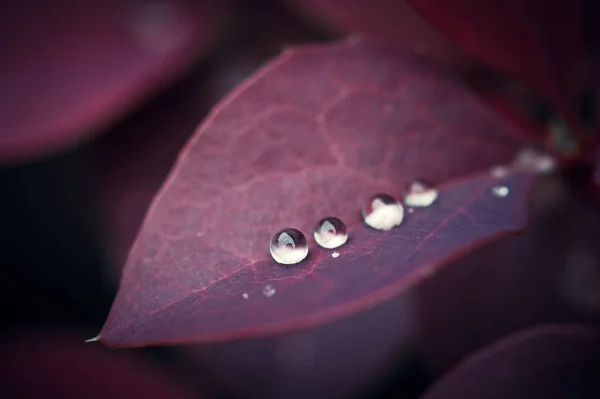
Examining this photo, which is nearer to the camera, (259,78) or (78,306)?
(259,78)

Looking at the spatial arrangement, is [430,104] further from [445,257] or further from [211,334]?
[211,334]

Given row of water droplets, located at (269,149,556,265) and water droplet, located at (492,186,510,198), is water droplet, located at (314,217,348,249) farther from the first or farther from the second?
water droplet, located at (492,186,510,198)

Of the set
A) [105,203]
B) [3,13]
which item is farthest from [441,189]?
[3,13]

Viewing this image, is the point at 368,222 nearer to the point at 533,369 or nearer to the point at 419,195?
the point at 419,195

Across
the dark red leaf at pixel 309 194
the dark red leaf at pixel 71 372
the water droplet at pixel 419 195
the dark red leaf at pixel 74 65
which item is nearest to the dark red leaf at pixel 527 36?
the dark red leaf at pixel 309 194

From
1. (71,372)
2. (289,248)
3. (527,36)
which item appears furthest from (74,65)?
(527,36)

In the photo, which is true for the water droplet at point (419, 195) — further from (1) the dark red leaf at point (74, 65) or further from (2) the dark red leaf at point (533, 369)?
(1) the dark red leaf at point (74, 65)

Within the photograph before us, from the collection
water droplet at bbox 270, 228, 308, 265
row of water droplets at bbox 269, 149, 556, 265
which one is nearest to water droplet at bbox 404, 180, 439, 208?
row of water droplets at bbox 269, 149, 556, 265
